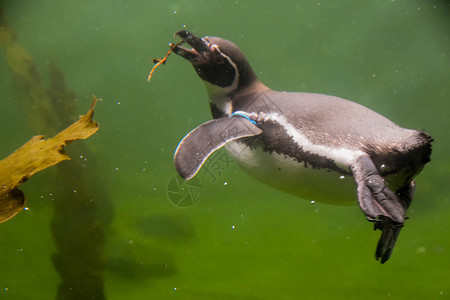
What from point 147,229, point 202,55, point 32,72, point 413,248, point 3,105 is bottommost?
point 413,248

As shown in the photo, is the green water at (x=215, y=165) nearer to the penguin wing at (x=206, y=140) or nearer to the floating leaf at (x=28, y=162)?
the penguin wing at (x=206, y=140)

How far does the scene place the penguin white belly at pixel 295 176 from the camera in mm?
2004

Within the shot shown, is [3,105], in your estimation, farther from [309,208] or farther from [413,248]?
[413,248]

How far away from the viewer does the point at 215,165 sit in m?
4.68

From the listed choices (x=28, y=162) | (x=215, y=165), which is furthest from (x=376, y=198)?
(x=215, y=165)

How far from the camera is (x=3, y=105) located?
7.55 m

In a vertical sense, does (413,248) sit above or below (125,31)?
below

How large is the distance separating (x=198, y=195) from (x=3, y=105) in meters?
4.89

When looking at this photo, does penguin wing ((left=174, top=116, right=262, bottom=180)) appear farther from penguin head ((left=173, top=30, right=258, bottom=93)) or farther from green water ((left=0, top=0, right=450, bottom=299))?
green water ((left=0, top=0, right=450, bottom=299))

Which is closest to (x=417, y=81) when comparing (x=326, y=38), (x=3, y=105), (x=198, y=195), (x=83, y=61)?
(x=326, y=38)

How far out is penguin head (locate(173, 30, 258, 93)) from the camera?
257 cm

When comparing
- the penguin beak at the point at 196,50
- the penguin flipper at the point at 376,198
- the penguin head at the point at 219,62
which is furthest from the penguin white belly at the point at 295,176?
the penguin beak at the point at 196,50

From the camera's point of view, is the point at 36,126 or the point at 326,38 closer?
the point at 36,126

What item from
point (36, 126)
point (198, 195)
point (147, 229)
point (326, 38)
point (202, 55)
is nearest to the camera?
point (202, 55)
